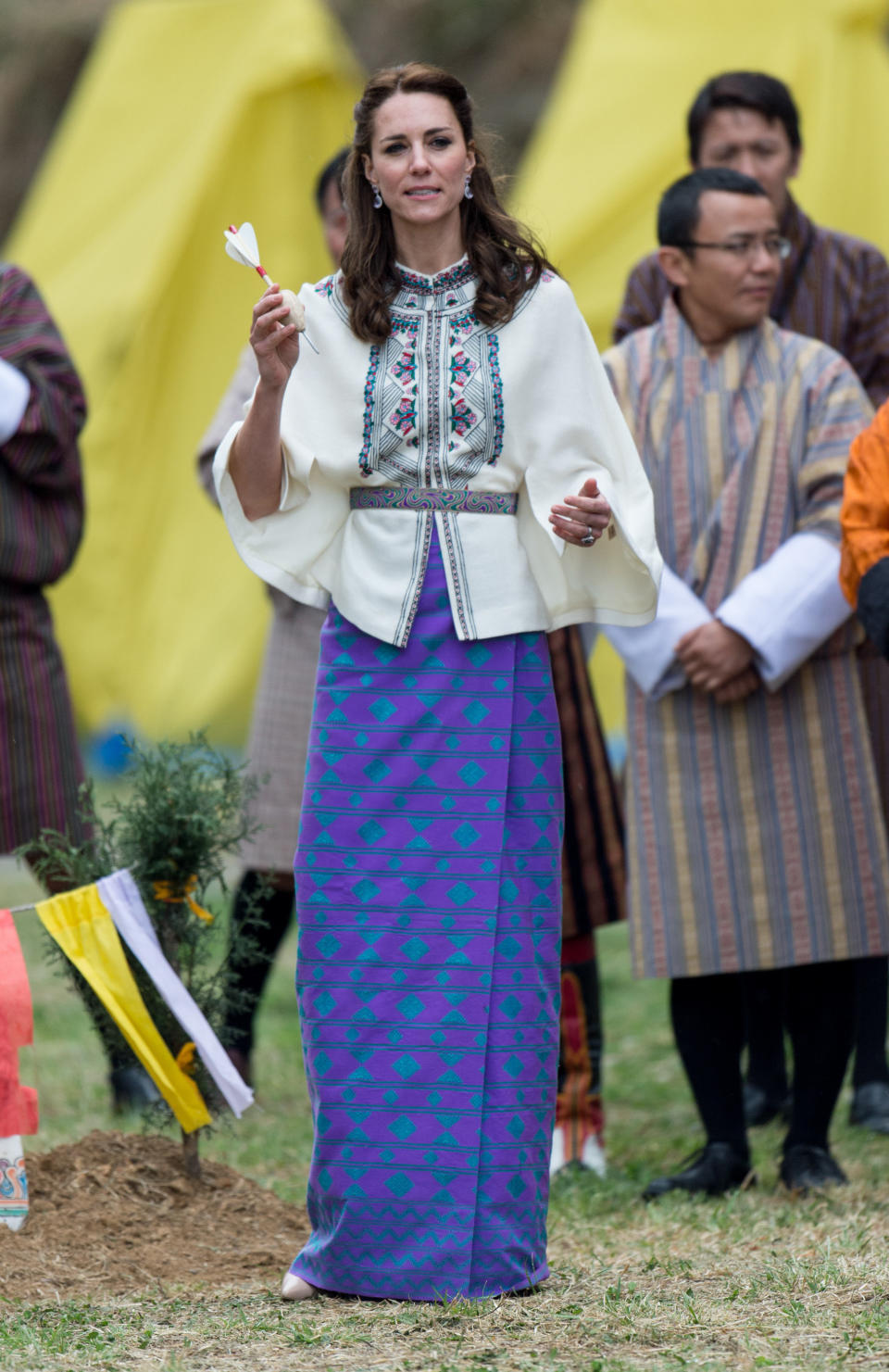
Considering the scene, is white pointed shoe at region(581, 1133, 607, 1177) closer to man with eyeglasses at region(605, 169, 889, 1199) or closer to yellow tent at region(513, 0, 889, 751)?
man with eyeglasses at region(605, 169, 889, 1199)

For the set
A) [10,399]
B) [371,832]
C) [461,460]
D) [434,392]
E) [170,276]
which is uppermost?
[170,276]

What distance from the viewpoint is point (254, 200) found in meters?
9.15

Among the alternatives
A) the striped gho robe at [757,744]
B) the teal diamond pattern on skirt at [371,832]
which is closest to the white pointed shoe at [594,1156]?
the striped gho robe at [757,744]

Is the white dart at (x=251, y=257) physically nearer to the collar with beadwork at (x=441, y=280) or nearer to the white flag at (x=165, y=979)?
the collar with beadwork at (x=441, y=280)

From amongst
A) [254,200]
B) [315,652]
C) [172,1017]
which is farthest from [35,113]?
[172,1017]

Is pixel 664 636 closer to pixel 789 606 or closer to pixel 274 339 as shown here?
pixel 789 606

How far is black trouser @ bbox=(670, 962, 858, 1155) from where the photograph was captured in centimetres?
384

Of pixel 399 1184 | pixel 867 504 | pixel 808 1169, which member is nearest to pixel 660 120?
pixel 867 504

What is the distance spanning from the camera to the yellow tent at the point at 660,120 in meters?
7.51

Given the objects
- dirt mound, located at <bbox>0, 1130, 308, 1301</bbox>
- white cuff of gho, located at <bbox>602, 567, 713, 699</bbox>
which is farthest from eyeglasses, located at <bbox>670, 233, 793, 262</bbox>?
dirt mound, located at <bbox>0, 1130, 308, 1301</bbox>

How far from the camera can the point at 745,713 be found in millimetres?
3809

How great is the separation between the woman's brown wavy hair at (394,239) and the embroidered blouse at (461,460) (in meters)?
0.02

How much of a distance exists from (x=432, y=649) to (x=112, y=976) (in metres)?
0.92

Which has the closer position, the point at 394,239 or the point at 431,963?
the point at 431,963
